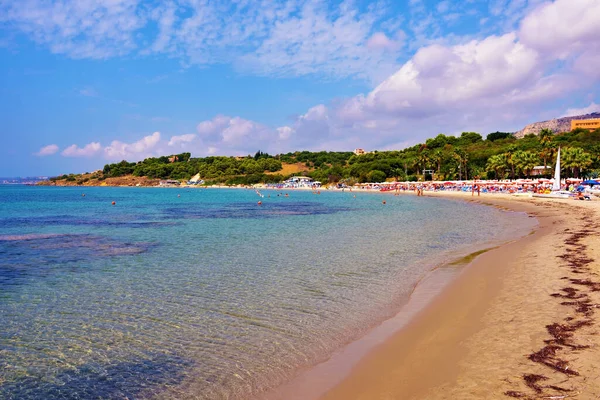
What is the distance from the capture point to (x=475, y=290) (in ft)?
33.9

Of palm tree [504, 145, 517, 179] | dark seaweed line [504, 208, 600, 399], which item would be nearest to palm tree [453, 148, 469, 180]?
palm tree [504, 145, 517, 179]

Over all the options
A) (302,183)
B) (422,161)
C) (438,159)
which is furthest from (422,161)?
(302,183)

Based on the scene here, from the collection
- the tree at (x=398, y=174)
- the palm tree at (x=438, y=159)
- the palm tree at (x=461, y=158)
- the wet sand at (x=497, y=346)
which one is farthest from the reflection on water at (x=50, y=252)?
the tree at (x=398, y=174)

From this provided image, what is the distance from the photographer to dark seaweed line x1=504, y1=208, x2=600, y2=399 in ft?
15.8

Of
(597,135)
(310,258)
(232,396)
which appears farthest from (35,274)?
(597,135)

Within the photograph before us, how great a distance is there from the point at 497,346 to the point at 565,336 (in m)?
1.04

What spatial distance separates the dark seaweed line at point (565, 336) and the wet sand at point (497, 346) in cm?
1

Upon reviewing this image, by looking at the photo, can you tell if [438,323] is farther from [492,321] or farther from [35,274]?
[35,274]

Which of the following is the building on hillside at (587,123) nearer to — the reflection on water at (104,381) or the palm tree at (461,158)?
the palm tree at (461,158)

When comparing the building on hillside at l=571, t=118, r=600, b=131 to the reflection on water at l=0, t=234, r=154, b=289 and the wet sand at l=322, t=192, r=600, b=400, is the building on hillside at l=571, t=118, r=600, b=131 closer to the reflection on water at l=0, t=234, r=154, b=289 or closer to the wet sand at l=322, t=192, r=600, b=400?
the wet sand at l=322, t=192, r=600, b=400

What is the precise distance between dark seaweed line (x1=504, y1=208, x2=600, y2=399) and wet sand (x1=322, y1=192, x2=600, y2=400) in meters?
0.01

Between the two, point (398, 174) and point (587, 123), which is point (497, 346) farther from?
point (587, 123)

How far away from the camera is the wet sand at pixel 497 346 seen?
201 inches

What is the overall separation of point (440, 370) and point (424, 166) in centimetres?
11053
